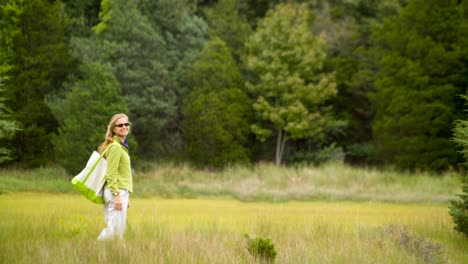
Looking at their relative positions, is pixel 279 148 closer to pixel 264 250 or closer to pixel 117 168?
pixel 117 168

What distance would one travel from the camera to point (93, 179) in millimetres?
7898

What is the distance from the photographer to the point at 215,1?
3775cm

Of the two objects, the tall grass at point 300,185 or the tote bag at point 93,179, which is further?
the tall grass at point 300,185

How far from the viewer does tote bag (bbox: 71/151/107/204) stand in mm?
7871

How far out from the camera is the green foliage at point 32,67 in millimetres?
26844

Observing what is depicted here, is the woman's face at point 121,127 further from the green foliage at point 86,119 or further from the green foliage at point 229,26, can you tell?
the green foliage at point 229,26

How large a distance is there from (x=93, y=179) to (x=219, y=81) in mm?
22081

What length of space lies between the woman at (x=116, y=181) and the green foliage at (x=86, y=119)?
1553 centimetres

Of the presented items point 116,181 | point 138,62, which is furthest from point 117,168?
point 138,62

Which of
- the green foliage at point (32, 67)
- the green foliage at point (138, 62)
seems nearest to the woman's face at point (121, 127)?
the green foliage at point (138, 62)

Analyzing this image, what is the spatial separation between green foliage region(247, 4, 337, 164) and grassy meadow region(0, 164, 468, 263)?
7.82 metres

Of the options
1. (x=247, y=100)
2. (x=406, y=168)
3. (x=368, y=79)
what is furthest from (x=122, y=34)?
(x=406, y=168)

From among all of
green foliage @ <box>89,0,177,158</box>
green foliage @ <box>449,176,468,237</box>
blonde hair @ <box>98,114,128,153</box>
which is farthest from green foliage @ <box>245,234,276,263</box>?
green foliage @ <box>89,0,177,158</box>

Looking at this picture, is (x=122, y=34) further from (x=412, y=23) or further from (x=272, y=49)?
(x=412, y=23)
